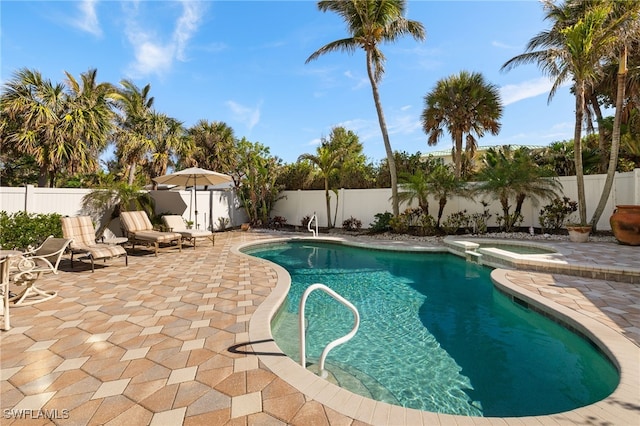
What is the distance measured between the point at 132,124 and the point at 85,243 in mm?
12363

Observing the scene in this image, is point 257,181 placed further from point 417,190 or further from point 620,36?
point 620,36

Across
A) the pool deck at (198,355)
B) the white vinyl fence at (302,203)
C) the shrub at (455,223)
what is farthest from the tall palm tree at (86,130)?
the shrub at (455,223)

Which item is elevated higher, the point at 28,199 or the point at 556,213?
the point at 28,199

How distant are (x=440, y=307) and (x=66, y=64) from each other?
68.0ft

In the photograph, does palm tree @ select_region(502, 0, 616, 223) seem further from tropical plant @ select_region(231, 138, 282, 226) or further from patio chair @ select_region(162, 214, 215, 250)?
patio chair @ select_region(162, 214, 215, 250)

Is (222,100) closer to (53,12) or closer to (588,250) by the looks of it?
(53,12)

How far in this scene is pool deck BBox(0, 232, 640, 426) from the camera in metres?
2.16

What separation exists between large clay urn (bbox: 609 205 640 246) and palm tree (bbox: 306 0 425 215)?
6944 mm

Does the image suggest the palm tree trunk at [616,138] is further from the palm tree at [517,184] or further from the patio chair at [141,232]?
the patio chair at [141,232]

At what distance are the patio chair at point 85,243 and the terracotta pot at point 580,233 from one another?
1306cm

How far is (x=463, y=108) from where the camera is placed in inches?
506

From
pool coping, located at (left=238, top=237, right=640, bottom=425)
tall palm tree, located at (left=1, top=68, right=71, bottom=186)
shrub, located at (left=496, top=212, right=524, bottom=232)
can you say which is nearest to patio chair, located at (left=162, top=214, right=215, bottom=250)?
tall palm tree, located at (left=1, top=68, right=71, bottom=186)

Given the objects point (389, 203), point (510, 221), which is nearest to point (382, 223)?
point (389, 203)

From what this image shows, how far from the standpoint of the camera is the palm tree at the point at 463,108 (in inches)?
503
